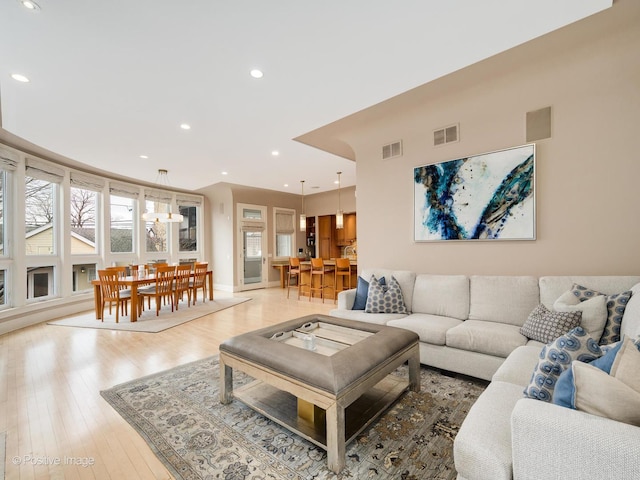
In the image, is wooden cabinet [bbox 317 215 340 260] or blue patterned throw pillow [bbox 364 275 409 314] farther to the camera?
wooden cabinet [bbox 317 215 340 260]

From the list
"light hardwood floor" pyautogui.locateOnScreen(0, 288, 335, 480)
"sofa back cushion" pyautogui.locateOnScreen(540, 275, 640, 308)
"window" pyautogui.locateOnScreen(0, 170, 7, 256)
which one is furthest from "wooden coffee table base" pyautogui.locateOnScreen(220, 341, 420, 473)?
"window" pyautogui.locateOnScreen(0, 170, 7, 256)

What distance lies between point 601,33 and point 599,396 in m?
3.22

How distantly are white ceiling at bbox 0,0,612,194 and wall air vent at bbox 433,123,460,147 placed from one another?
3.40 ft

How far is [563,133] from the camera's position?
299cm

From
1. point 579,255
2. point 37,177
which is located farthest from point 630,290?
point 37,177

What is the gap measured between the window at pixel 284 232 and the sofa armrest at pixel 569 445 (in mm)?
8408

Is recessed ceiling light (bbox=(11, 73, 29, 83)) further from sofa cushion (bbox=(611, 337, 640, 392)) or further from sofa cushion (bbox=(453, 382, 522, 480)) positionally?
sofa cushion (bbox=(611, 337, 640, 392))

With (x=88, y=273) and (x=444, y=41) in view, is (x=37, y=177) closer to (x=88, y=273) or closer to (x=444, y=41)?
(x=88, y=273)

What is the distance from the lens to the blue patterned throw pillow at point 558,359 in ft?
4.27

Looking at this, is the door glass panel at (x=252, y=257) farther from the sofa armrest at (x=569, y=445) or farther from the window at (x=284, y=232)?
the sofa armrest at (x=569, y=445)

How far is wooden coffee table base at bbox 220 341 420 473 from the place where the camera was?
1646 mm

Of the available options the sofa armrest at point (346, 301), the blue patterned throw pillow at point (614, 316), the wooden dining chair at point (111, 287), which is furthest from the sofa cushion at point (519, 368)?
the wooden dining chair at point (111, 287)

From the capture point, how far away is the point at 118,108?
3.35m

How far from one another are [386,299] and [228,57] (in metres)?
2.96
